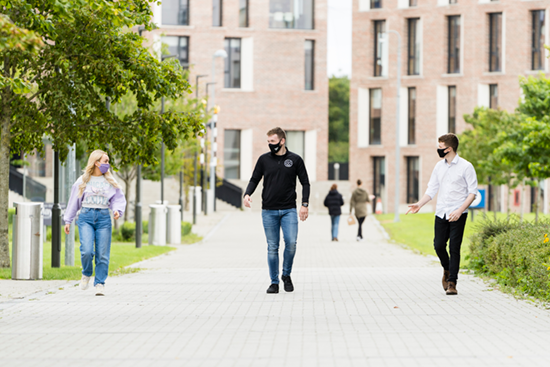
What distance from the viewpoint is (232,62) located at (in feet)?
200

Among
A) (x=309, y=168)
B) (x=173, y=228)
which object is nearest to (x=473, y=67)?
(x=309, y=168)

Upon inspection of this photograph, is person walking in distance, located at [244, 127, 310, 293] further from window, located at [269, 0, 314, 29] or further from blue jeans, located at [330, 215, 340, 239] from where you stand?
window, located at [269, 0, 314, 29]

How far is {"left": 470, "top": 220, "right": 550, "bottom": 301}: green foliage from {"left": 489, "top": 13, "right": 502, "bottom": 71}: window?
48283 mm

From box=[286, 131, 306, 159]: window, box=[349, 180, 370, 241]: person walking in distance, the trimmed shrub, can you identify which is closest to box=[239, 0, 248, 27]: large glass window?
box=[286, 131, 306, 159]: window

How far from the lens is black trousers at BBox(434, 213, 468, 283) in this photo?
33.2 feet

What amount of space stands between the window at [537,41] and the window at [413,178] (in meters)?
10.2

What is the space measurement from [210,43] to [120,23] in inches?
1929

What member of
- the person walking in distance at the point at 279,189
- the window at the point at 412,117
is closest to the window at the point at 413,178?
the window at the point at 412,117

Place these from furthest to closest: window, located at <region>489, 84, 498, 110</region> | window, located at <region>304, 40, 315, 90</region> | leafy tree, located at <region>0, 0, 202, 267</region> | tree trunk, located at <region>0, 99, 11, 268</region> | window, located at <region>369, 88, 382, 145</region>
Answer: window, located at <region>369, 88, 382, 145</region>, window, located at <region>304, 40, 315, 90</region>, window, located at <region>489, 84, 498, 110</region>, tree trunk, located at <region>0, 99, 11, 268</region>, leafy tree, located at <region>0, 0, 202, 267</region>

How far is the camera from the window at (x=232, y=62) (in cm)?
6081

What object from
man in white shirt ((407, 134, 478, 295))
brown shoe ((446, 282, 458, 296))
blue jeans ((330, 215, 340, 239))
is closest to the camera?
man in white shirt ((407, 134, 478, 295))

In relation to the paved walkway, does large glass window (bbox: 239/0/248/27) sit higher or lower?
higher

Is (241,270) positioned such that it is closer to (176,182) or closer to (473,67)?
(176,182)

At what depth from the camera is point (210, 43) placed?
2371 inches
